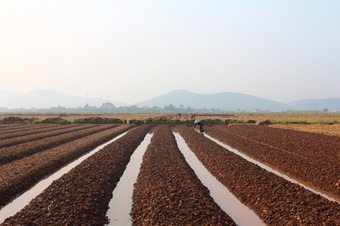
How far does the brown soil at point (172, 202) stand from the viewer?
7.17 meters

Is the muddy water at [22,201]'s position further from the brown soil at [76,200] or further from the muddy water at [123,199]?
the muddy water at [123,199]

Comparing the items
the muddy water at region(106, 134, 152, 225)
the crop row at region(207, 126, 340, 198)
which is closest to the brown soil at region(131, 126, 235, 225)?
the muddy water at region(106, 134, 152, 225)

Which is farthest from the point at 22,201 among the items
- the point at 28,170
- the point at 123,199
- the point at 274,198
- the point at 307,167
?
the point at 307,167

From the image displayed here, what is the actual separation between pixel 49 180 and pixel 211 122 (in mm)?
43936

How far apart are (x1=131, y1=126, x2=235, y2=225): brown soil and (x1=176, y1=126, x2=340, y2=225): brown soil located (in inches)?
50.3

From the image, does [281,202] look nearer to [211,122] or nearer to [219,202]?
[219,202]

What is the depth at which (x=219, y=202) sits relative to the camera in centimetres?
920

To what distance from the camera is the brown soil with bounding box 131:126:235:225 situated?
717 centimetres

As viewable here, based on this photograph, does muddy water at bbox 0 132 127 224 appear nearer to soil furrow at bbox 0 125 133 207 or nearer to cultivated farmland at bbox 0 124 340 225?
cultivated farmland at bbox 0 124 340 225

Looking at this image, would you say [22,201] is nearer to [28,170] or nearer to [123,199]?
[123,199]

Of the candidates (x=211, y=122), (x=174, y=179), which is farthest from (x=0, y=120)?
(x=174, y=179)

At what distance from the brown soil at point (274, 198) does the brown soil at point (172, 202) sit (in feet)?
4.20

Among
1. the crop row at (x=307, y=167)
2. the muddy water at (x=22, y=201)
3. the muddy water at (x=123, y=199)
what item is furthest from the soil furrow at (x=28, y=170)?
the crop row at (x=307, y=167)

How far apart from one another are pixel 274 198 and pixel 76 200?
5803 millimetres
